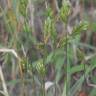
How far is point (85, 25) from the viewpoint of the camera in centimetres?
93

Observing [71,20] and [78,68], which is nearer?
[78,68]

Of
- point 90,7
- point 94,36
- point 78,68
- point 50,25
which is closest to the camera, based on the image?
point 50,25

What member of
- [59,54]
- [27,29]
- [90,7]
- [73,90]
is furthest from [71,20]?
[27,29]

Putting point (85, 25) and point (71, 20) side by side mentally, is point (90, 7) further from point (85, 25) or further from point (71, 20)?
point (85, 25)

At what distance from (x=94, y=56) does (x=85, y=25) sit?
1.89 ft

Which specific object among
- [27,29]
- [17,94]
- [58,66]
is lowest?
[17,94]

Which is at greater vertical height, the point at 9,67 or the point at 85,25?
the point at 85,25

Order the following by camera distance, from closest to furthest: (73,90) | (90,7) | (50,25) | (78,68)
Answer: (50,25), (73,90), (78,68), (90,7)

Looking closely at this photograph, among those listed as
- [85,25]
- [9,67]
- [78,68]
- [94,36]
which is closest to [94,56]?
[78,68]

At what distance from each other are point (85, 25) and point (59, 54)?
2.07 feet

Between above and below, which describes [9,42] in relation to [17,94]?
above

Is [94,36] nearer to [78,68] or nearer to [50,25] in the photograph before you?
[78,68]

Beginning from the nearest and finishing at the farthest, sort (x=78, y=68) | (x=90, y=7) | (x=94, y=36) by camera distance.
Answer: (x=78, y=68) < (x=94, y=36) < (x=90, y=7)

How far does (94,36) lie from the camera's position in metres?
1.76
